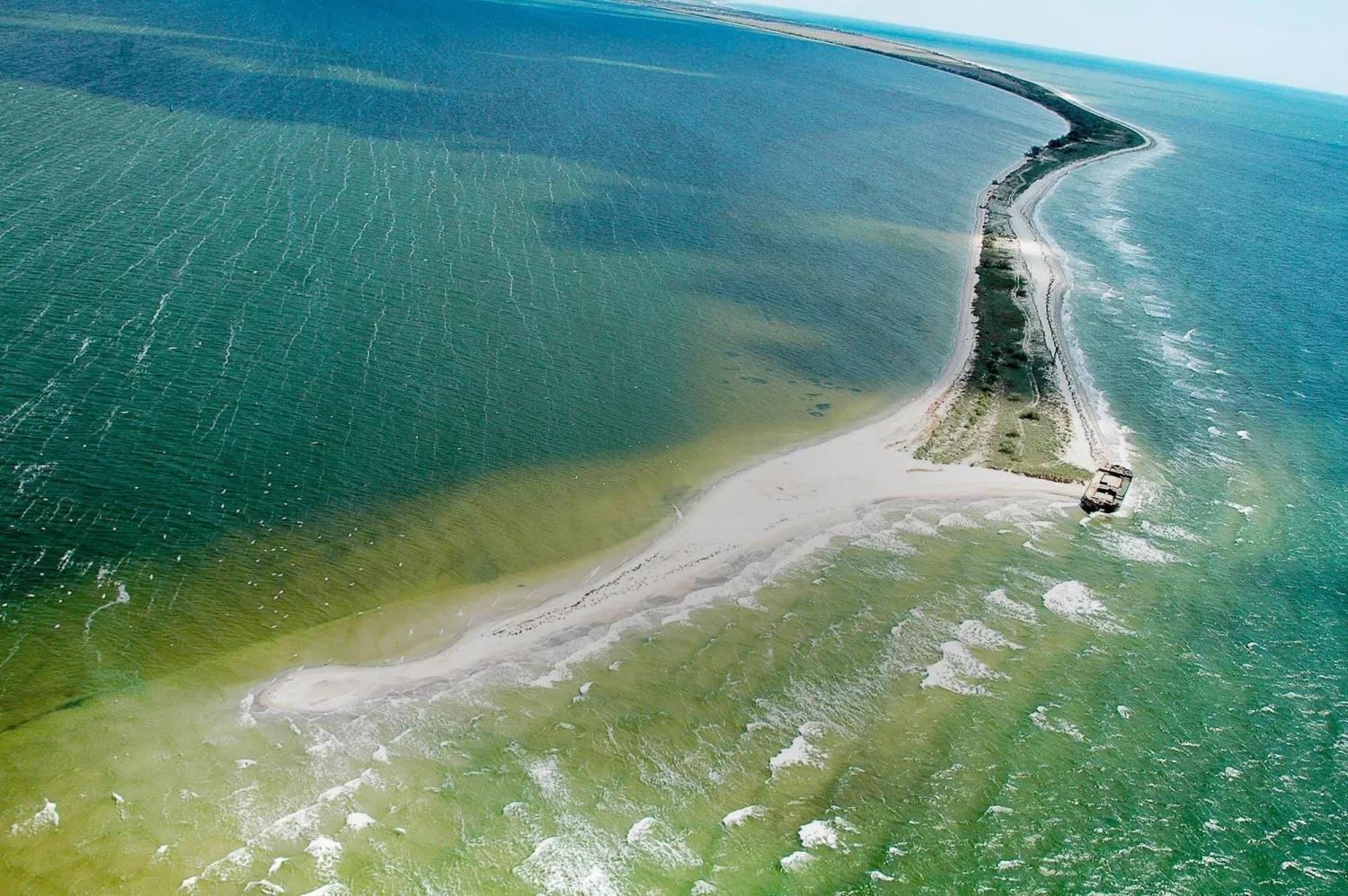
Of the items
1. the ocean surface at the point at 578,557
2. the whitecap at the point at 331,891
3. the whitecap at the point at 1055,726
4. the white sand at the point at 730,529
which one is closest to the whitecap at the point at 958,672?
the ocean surface at the point at 578,557

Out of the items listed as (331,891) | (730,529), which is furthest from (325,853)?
(730,529)

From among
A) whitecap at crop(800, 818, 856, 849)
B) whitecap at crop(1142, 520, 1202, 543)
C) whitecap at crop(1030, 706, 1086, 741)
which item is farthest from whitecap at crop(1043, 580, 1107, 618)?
whitecap at crop(800, 818, 856, 849)

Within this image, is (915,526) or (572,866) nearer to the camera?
(572,866)

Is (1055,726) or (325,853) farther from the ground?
(1055,726)

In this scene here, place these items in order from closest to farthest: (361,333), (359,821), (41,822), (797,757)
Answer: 1. (41,822)
2. (359,821)
3. (797,757)
4. (361,333)

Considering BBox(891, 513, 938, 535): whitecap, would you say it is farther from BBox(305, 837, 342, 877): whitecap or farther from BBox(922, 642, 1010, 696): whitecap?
BBox(305, 837, 342, 877): whitecap

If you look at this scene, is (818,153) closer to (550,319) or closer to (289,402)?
(550,319)

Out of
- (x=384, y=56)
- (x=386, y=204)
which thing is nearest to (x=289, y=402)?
(x=386, y=204)

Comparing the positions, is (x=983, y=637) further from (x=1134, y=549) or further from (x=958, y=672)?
(x=1134, y=549)

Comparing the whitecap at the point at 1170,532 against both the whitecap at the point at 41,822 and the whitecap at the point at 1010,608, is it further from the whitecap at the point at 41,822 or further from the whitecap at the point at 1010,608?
the whitecap at the point at 41,822
